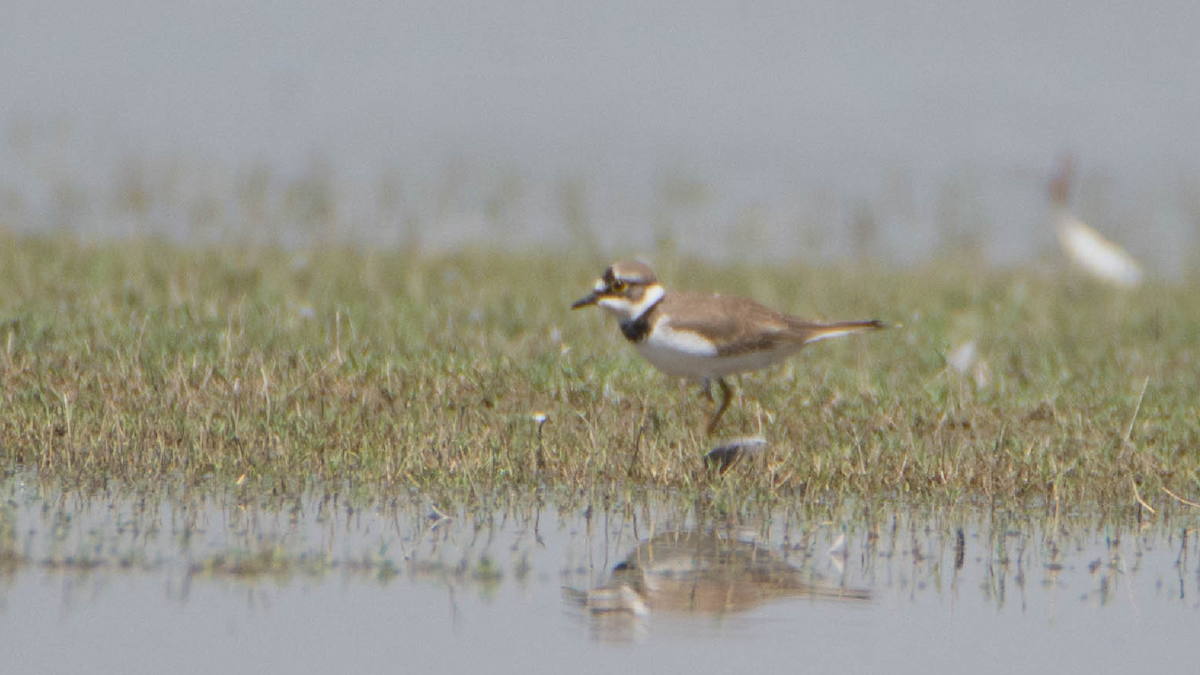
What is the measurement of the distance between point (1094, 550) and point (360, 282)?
7.87 metres

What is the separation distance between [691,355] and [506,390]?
1.29 m

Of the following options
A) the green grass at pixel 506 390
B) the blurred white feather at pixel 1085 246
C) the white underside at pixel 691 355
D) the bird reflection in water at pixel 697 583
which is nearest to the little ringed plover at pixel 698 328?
the white underside at pixel 691 355

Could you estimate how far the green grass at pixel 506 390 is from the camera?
759cm

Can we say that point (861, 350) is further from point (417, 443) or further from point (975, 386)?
point (417, 443)

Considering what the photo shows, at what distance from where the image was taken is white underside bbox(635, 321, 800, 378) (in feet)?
27.9

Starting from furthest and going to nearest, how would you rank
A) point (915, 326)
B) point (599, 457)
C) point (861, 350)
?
point (915, 326) → point (861, 350) → point (599, 457)

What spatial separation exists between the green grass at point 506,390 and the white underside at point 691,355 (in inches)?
11.7

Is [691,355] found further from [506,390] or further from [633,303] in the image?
[506,390]

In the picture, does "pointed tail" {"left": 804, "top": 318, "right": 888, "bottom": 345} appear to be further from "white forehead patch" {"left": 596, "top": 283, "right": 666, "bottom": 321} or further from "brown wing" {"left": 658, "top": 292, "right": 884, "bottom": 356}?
"white forehead patch" {"left": 596, "top": 283, "right": 666, "bottom": 321}

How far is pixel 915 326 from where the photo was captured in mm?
12867

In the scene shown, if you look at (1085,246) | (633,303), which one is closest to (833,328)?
(633,303)

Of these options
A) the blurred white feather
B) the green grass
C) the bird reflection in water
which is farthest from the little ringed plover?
the blurred white feather

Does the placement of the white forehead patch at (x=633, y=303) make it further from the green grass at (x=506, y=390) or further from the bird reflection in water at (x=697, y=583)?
the bird reflection in water at (x=697, y=583)

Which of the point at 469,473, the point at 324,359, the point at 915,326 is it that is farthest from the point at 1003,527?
the point at 915,326
